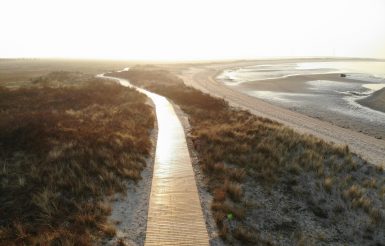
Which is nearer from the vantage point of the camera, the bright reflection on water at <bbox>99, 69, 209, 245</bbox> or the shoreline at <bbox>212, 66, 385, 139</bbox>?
the bright reflection on water at <bbox>99, 69, 209, 245</bbox>

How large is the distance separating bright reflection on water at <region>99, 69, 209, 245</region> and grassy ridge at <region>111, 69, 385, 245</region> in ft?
2.60

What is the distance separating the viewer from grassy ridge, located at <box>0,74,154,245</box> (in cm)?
955

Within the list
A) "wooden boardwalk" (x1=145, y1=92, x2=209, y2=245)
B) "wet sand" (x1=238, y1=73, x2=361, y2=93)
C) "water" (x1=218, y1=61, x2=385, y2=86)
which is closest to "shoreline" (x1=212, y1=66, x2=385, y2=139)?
"wet sand" (x1=238, y1=73, x2=361, y2=93)

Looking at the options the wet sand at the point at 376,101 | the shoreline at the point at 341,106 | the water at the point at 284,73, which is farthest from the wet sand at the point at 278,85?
the wet sand at the point at 376,101

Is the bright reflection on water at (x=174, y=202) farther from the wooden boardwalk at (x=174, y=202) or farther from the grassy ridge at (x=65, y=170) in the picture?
the grassy ridge at (x=65, y=170)

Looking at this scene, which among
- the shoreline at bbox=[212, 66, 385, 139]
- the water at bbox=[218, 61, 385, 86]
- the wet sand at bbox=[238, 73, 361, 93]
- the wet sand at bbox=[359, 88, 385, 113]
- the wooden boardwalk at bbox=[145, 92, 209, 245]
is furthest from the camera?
the water at bbox=[218, 61, 385, 86]

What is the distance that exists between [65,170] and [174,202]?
16.8ft

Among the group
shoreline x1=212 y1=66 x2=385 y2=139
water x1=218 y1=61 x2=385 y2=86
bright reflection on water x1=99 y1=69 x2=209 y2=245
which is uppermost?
water x1=218 y1=61 x2=385 y2=86

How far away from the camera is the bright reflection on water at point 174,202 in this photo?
935 cm

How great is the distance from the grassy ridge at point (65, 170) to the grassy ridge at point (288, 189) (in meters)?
3.79

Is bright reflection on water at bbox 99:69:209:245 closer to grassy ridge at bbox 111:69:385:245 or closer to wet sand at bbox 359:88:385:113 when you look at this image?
grassy ridge at bbox 111:69:385:245

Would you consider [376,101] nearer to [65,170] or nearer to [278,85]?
[278,85]

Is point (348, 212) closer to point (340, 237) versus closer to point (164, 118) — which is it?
point (340, 237)

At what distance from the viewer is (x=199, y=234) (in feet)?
31.2
